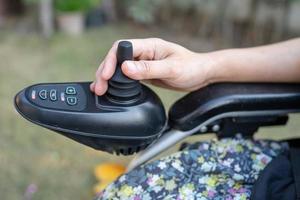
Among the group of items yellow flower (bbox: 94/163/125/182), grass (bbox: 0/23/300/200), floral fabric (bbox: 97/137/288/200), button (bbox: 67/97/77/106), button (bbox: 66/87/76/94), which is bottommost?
grass (bbox: 0/23/300/200)

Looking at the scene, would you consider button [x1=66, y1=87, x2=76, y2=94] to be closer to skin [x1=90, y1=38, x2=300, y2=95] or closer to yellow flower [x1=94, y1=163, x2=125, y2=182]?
skin [x1=90, y1=38, x2=300, y2=95]

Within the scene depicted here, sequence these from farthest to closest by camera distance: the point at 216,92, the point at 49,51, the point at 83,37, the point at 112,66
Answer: the point at 83,37 → the point at 49,51 → the point at 216,92 → the point at 112,66

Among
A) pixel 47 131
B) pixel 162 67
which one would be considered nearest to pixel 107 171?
pixel 47 131

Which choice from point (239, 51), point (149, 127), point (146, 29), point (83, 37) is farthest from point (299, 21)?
point (149, 127)

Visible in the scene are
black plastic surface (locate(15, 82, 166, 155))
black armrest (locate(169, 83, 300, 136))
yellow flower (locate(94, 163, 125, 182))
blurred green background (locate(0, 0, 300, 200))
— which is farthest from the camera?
blurred green background (locate(0, 0, 300, 200))

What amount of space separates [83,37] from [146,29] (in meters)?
0.41

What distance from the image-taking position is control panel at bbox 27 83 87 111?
0.65 m

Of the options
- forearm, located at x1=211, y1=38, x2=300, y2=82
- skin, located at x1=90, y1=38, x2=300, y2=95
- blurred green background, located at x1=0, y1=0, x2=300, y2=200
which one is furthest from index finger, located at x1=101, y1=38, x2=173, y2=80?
blurred green background, located at x1=0, y1=0, x2=300, y2=200

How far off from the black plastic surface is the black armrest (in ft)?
0.30

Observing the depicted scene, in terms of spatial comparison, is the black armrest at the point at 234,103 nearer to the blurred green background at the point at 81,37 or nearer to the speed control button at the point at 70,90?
the speed control button at the point at 70,90

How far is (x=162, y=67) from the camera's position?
2.35 feet

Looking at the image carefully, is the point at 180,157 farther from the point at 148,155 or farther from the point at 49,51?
the point at 49,51

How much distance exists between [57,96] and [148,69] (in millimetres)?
139

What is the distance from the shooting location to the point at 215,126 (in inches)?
32.5
